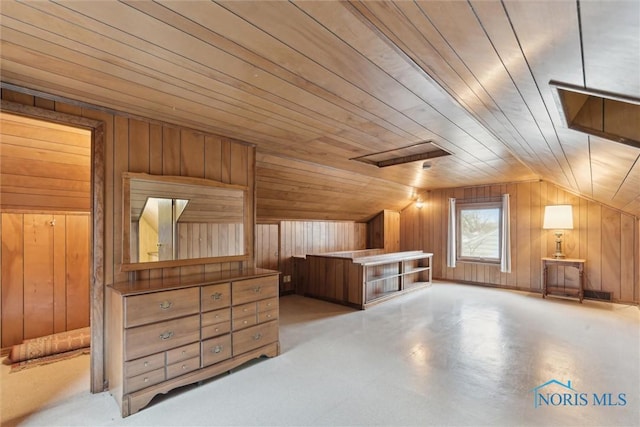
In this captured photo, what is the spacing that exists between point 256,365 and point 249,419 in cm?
73

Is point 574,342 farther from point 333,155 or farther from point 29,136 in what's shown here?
point 29,136

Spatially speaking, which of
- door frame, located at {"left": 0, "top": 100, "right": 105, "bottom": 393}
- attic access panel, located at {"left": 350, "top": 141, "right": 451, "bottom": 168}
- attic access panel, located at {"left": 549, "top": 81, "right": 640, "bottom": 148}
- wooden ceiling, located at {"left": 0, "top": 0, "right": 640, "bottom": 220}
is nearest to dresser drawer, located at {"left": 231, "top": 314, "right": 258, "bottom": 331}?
door frame, located at {"left": 0, "top": 100, "right": 105, "bottom": 393}

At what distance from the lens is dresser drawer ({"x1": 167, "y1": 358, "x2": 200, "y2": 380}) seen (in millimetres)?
2194

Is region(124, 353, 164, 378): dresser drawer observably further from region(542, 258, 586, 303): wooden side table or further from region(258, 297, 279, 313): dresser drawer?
region(542, 258, 586, 303): wooden side table

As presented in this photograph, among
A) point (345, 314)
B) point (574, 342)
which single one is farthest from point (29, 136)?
point (574, 342)

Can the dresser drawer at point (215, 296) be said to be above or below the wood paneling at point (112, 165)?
below

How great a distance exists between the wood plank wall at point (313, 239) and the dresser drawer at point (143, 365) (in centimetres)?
318

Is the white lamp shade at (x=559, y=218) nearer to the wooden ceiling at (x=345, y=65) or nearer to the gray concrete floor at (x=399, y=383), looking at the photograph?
the gray concrete floor at (x=399, y=383)

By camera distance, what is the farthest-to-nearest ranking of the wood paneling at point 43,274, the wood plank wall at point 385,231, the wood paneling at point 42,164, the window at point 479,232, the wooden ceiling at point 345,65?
the wood plank wall at point 385,231, the window at point 479,232, the wood paneling at point 43,274, the wood paneling at point 42,164, the wooden ceiling at point 345,65

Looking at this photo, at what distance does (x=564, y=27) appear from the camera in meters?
0.83

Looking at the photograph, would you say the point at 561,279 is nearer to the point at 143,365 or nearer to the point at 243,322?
the point at 243,322

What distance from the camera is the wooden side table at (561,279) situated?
480cm

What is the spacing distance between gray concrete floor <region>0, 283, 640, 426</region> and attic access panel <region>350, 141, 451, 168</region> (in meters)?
2.07

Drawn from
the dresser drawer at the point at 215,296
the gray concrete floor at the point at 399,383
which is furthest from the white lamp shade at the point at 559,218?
the dresser drawer at the point at 215,296
